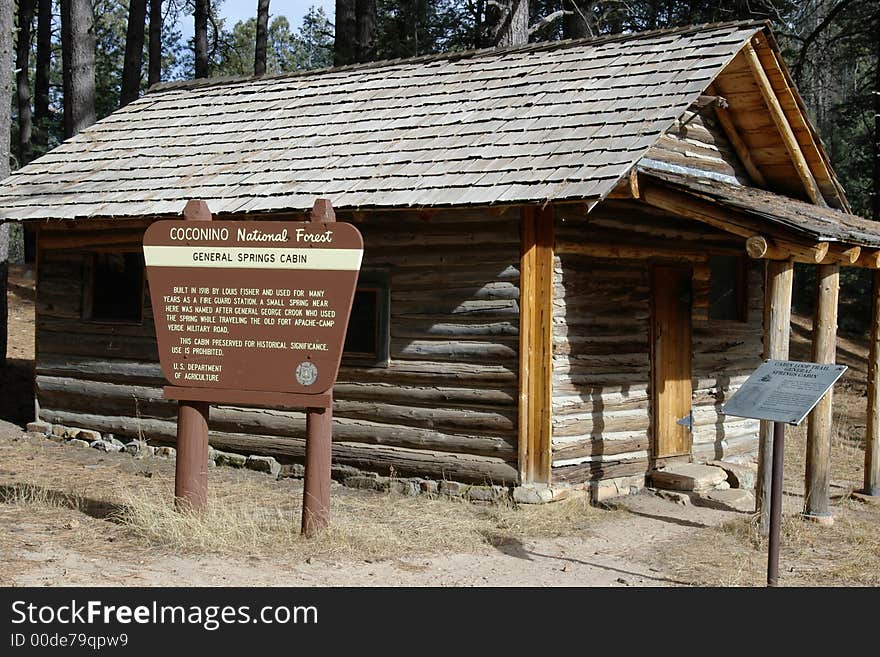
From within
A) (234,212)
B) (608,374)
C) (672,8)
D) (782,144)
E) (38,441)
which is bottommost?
(38,441)

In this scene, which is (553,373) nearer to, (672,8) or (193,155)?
(193,155)

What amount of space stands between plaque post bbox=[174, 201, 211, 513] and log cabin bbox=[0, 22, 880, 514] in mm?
2390

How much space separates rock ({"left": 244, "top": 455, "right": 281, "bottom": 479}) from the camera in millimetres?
11469

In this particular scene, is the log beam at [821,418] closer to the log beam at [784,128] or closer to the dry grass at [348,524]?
the dry grass at [348,524]

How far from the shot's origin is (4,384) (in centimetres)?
1630

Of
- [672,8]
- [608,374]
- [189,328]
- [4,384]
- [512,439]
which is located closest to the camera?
[189,328]

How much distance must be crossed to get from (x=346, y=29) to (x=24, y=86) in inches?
424

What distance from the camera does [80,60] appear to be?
20.1 meters

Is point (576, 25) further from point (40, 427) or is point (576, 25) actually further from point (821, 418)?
point (821, 418)

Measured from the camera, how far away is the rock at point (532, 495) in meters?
9.74

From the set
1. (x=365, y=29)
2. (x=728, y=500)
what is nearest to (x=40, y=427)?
(x=728, y=500)

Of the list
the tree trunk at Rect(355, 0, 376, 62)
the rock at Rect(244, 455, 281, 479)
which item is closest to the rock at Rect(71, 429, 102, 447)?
the rock at Rect(244, 455, 281, 479)
